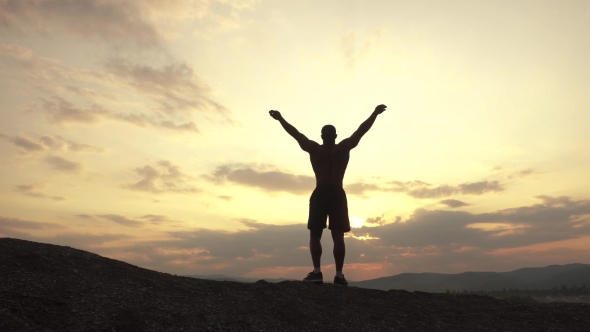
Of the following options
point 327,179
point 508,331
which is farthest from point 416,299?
point 327,179

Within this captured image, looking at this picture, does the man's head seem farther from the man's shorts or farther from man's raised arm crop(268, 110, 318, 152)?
the man's shorts

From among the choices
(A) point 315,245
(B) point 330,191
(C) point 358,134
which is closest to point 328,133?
(C) point 358,134

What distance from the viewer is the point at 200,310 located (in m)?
6.76

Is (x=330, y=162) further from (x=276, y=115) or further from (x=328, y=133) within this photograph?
(x=276, y=115)

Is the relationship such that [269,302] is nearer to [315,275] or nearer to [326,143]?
[315,275]

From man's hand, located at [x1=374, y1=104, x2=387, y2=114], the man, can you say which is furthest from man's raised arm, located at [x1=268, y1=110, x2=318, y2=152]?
man's hand, located at [x1=374, y1=104, x2=387, y2=114]

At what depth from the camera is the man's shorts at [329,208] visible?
9906mm

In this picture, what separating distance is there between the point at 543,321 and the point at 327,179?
5.15 meters

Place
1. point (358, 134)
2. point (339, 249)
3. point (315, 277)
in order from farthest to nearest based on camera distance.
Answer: point (358, 134) → point (339, 249) → point (315, 277)

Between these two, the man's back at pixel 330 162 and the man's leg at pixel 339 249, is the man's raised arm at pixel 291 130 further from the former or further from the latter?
the man's leg at pixel 339 249

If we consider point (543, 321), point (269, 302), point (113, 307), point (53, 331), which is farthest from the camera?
point (543, 321)

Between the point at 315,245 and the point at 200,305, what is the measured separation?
11.6 ft

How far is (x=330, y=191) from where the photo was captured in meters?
9.91

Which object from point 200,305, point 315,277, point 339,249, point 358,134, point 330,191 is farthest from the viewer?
point 358,134
